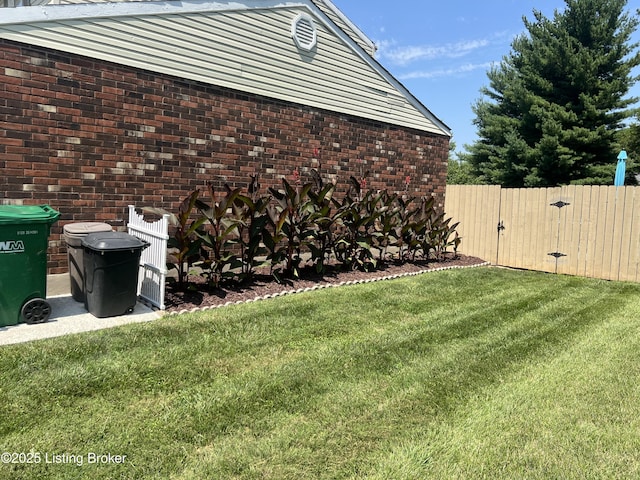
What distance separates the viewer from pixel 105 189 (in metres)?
6.14

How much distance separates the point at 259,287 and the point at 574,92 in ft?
63.8

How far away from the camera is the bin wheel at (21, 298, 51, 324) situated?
13.5ft

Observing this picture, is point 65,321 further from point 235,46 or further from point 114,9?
point 235,46

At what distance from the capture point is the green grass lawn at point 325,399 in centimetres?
233

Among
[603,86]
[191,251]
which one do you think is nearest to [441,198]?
[191,251]

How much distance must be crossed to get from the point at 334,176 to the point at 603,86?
51.8ft

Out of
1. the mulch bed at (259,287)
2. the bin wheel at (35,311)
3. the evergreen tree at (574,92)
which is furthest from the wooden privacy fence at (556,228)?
the evergreen tree at (574,92)

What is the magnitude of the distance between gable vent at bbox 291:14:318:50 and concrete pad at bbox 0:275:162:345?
20.0ft

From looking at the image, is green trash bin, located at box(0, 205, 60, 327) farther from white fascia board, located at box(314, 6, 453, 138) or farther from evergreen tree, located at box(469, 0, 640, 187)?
evergreen tree, located at box(469, 0, 640, 187)

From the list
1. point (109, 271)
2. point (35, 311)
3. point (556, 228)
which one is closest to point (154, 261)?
point (109, 271)

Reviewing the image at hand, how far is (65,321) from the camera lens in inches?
170

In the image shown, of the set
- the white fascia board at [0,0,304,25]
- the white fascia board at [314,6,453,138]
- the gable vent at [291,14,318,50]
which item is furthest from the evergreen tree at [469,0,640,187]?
the white fascia board at [0,0,304,25]

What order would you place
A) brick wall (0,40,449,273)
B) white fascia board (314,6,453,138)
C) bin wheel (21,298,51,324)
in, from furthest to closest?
1. white fascia board (314,6,453,138)
2. brick wall (0,40,449,273)
3. bin wheel (21,298,51,324)

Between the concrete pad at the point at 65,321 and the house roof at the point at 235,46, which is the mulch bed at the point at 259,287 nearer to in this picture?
the concrete pad at the point at 65,321
